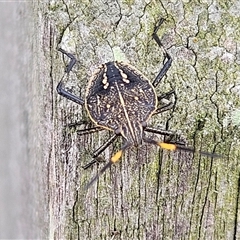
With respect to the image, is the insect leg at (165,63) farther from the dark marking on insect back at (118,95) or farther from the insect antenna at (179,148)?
the insect antenna at (179,148)

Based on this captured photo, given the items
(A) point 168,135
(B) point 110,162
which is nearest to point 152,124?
(A) point 168,135

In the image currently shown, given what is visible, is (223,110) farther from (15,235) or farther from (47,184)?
(15,235)

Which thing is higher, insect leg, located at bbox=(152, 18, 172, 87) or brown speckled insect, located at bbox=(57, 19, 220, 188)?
insect leg, located at bbox=(152, 18, 172, 87)

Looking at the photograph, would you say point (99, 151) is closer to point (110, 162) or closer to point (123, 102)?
point (110, 162)

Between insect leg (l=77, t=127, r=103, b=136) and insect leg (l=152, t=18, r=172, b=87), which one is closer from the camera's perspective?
insect leg (l=152, t=18, r=172, b=87)

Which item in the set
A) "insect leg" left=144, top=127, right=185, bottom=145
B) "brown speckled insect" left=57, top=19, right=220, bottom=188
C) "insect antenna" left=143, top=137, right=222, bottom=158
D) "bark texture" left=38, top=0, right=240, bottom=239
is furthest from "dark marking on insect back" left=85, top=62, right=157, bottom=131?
"insect antenna" left=143, top=137, right=222, bottom=158

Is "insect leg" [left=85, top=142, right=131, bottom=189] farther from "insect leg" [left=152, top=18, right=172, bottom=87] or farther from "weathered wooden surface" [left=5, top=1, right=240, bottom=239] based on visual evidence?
"insect leg" [left=152, top=18, right=172, bottom=87]
